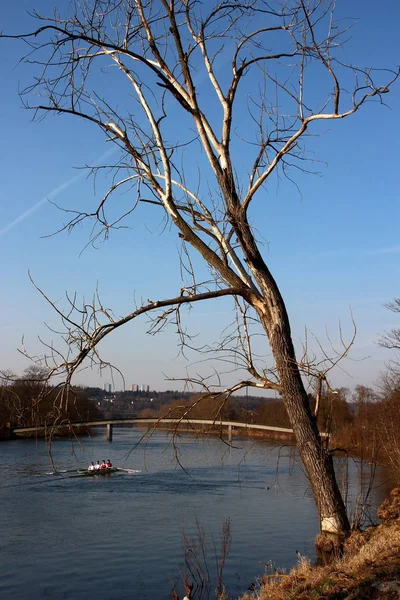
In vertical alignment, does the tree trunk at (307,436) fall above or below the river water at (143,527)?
above

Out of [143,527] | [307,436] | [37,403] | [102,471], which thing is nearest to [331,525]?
[307,436]

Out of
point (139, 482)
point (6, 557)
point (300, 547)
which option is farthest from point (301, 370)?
point (139, 482)

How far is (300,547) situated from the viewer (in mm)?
12867

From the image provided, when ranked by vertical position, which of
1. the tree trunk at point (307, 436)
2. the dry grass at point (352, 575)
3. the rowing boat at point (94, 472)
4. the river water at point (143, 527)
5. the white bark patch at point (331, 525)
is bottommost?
the river water at point (143, 527)

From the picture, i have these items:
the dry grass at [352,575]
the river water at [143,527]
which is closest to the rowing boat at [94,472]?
the river water at [143,527]

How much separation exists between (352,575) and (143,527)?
11.3 meters

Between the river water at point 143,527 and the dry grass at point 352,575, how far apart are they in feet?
3.28

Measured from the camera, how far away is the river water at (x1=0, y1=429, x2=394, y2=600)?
10.9 m

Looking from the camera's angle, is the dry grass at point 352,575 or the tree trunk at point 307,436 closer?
the dry grass at point 352,575

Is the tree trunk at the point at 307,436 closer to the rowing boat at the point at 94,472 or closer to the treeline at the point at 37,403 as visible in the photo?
the treeline at the point at 37,403

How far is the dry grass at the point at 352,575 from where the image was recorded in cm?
478

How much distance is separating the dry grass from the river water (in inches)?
A: 39.4

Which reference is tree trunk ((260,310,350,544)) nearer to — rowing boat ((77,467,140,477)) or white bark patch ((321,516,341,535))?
white bark patch ((321,516,341,535))

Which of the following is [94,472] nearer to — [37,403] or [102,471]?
[102,471]
